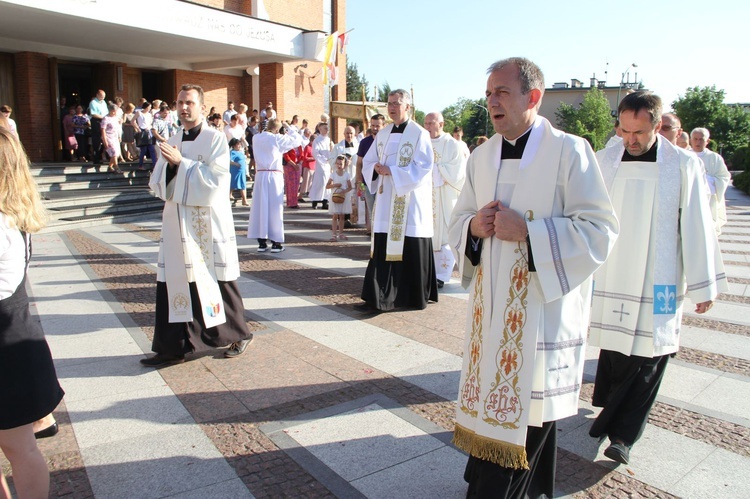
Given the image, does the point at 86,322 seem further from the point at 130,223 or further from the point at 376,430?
the point at 130,223

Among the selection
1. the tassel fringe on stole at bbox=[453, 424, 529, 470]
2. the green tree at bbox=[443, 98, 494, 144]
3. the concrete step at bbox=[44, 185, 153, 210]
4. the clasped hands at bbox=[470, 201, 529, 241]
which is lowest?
the tassel fringe on stole at bbox=[453, 424, 529, 470]

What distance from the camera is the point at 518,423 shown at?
8.71 ft

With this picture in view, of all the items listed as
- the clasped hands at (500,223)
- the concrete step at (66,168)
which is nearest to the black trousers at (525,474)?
the clasped hands at (500,223)

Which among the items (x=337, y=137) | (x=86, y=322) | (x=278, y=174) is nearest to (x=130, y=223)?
(x=278, y=174)

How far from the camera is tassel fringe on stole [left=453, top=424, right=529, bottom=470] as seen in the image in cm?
264

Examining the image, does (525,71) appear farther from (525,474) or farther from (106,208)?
(106,208)

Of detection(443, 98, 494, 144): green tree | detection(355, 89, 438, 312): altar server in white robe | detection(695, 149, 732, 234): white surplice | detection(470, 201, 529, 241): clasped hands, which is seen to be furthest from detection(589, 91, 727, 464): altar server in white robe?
detection(443, 98, 494, 144): green tree

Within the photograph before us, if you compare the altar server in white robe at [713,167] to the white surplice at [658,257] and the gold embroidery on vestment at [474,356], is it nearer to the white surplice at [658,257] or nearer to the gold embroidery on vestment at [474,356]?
the white surplice at [658,257]

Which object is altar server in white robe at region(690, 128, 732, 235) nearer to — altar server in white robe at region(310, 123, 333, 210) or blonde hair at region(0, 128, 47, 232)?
altar server in white robe at region(310, 123, 333, 210)

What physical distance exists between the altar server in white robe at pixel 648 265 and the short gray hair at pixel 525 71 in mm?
1198

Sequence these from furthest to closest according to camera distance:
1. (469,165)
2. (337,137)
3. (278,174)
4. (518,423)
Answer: (337,137) < (278,174) < (469,165) < (518,423)

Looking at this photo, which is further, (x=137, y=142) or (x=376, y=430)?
(x=137, y=142)

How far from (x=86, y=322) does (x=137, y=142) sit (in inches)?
471

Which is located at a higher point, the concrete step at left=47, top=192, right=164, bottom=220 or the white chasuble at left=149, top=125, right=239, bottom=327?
the white chasuble at left=149, top=125, right=239, bottom=327
